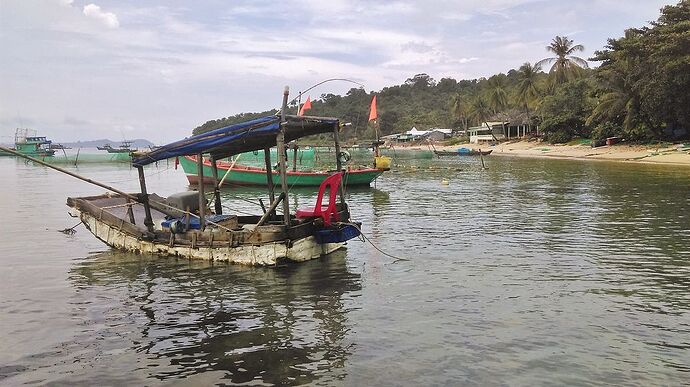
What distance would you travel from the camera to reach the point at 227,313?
10.2 metres

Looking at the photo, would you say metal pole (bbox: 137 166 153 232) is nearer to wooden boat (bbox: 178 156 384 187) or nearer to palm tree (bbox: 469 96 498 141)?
→ wooden boat (bbox: 178 156 384 187)

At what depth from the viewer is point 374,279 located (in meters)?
12.5

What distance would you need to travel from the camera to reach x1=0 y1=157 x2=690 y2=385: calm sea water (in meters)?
7.65

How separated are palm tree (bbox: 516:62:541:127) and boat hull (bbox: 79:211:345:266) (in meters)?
82.2

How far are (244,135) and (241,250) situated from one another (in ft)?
9.48

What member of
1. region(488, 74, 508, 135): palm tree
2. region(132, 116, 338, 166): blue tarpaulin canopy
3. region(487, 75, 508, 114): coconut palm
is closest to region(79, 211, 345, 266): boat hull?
region(132, 116, 338, 166): blue tarpaulin canopy

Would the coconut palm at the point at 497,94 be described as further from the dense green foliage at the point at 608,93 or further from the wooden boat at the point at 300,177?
the wooden boat at the point at 300,177

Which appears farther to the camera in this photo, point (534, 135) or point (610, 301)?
point (534, 135)

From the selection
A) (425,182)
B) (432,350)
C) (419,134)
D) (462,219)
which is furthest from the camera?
(419,134)

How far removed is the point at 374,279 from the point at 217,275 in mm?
3828

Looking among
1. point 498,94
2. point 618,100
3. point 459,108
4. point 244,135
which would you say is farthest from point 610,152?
point 459,108

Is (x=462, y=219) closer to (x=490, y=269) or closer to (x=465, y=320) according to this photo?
(x=490, y=269)

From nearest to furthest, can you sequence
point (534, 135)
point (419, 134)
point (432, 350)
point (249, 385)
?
1. point (249, 385)
2. point (432, 350)
3. point (534, 135)
4. point (419, 134)

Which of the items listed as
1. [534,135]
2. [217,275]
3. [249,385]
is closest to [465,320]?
[249,385]
